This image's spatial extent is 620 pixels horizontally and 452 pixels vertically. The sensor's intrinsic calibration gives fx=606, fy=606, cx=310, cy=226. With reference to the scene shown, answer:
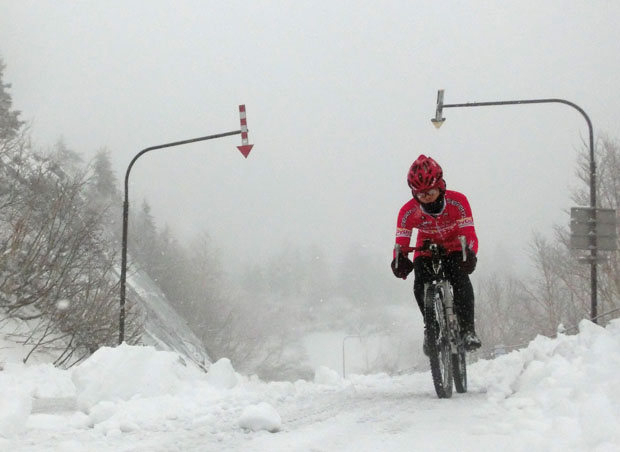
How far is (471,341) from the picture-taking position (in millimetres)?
6145

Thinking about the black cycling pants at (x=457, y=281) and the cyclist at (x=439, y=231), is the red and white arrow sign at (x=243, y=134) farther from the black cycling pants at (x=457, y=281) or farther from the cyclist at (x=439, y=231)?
the black cycling pants at (x=457, y=281)

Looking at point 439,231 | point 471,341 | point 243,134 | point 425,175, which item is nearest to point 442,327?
point 471,341

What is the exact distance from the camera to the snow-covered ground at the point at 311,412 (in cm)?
369

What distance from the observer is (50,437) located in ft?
12.3

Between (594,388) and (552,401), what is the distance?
342 mm

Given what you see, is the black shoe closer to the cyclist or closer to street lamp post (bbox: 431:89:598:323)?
the cyclist

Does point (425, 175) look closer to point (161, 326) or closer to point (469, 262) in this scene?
point (469, 262)

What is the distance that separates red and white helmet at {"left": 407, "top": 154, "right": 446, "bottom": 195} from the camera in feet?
19.5

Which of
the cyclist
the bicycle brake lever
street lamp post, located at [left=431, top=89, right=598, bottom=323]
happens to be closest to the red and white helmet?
the cyclist

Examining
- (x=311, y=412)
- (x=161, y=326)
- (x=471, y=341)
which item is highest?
(x=471, y=341)

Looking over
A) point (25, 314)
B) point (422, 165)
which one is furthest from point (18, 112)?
point (422, 165)

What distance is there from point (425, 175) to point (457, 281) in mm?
1214

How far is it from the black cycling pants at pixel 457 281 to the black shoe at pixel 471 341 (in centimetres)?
6

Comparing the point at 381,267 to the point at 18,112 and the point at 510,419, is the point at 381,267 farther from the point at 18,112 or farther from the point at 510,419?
the point at 510,419
